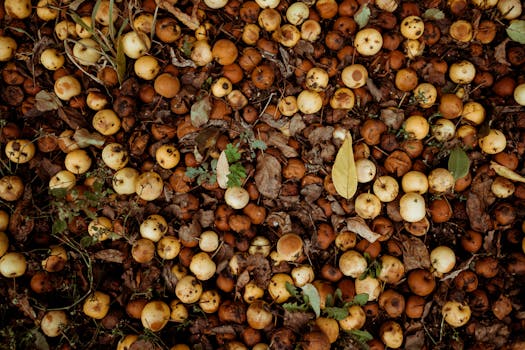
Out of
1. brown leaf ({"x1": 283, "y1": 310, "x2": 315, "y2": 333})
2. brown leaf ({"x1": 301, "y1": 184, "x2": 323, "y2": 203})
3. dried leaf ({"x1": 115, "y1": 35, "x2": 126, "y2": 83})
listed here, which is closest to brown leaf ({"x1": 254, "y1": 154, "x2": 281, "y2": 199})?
brown leaf ({"x1": 301, "y1": 184, "x2": 323, "y2": 203})

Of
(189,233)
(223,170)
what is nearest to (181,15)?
(223,170)

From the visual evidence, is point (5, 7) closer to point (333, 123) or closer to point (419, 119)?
point (333, 123)

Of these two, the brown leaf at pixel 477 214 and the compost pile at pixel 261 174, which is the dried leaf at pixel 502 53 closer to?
the compost pile at pixel 261 174

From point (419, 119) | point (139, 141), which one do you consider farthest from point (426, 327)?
point (139, 141)

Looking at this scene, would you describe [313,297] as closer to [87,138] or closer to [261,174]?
[261,174]

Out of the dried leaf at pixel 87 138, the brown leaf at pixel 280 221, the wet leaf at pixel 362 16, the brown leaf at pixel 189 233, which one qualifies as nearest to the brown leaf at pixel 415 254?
the brown leaf at pixel 280 221
